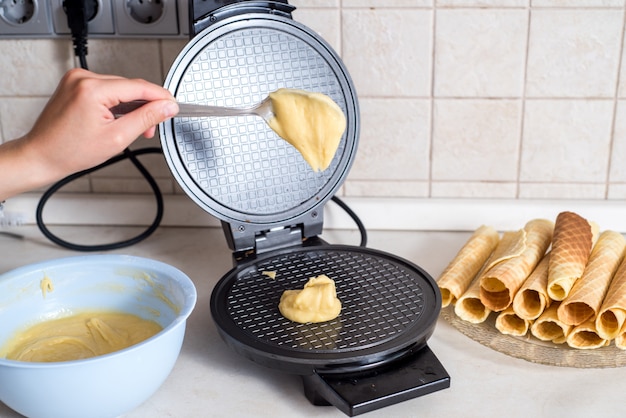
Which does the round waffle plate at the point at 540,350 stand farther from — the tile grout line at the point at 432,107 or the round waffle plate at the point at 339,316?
the tile grout line at the point at 432,107

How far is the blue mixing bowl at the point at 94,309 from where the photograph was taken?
757 mm

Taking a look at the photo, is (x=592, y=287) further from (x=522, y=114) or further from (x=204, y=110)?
(x=204, y=110)

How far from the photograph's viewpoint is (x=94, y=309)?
1.00 m

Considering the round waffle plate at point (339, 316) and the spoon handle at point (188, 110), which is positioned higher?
the spoon handle at point (188, 110)

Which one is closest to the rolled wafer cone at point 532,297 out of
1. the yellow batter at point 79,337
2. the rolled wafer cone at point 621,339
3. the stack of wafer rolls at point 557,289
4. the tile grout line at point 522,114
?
the stack of wafer rolls at point 557,289

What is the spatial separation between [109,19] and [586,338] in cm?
104

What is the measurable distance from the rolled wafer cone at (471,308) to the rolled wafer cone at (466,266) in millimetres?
16

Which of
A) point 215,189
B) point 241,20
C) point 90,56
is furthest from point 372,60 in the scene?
point 90,56

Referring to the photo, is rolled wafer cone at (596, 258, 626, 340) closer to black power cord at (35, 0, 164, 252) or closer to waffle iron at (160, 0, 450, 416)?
waffle iron at (160, 0, 450, 416)

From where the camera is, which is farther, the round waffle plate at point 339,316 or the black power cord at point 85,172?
the black power cord at point 85,172

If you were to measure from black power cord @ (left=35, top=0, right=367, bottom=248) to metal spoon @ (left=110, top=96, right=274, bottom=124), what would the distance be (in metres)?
0.37

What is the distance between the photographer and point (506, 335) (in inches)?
39.6

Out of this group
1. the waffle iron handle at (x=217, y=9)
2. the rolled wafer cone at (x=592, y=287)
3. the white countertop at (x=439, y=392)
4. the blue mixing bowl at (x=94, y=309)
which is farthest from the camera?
the waffle iron handle at (x=217, y=9)

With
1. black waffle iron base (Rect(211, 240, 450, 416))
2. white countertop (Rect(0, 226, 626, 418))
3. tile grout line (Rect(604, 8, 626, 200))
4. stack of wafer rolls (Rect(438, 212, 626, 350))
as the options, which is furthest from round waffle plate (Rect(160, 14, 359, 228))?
tile grout line (Rect(604, 8, 626, 200))
